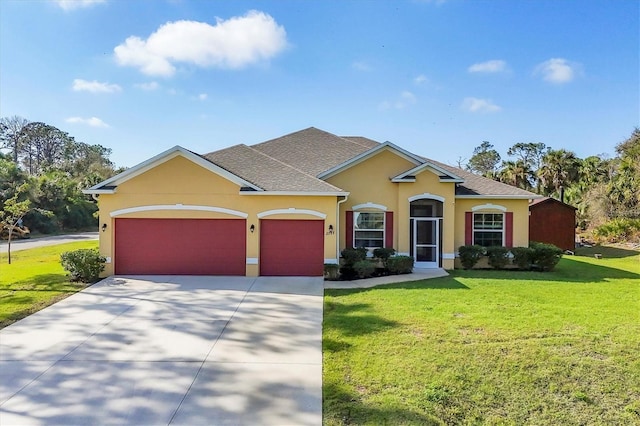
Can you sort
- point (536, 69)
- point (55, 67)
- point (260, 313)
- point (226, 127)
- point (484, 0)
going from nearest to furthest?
point (260, 313) < point (484, 0) < point (55, 67) < point (536, 69) < point (226, 127)

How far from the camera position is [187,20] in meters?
13.3

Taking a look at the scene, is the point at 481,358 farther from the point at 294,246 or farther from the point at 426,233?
the point at 426,233

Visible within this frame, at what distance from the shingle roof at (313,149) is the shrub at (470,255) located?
6.65 meters

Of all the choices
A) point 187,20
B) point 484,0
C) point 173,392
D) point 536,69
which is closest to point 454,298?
point 173,392

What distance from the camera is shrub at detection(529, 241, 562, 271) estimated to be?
14.8 metres

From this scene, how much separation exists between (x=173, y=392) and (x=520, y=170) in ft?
137

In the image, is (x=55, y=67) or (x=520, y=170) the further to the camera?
(x=520, y=170)

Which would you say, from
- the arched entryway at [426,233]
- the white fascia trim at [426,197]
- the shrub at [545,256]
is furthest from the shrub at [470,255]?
the white fascia trim at [426,197]

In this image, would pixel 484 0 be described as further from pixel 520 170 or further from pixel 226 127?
pixel 520 170

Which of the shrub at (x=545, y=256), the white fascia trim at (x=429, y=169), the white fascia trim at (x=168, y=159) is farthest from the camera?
the shrub at (x=545, y=256)

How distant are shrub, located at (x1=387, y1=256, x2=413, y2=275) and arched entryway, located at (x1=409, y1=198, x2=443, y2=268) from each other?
1522 mm

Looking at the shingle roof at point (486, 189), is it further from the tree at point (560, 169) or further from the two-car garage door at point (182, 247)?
the tree at point (560, 169)

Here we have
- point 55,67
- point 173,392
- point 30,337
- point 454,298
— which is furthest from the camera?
point 55,67

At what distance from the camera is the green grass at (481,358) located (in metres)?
4.77
